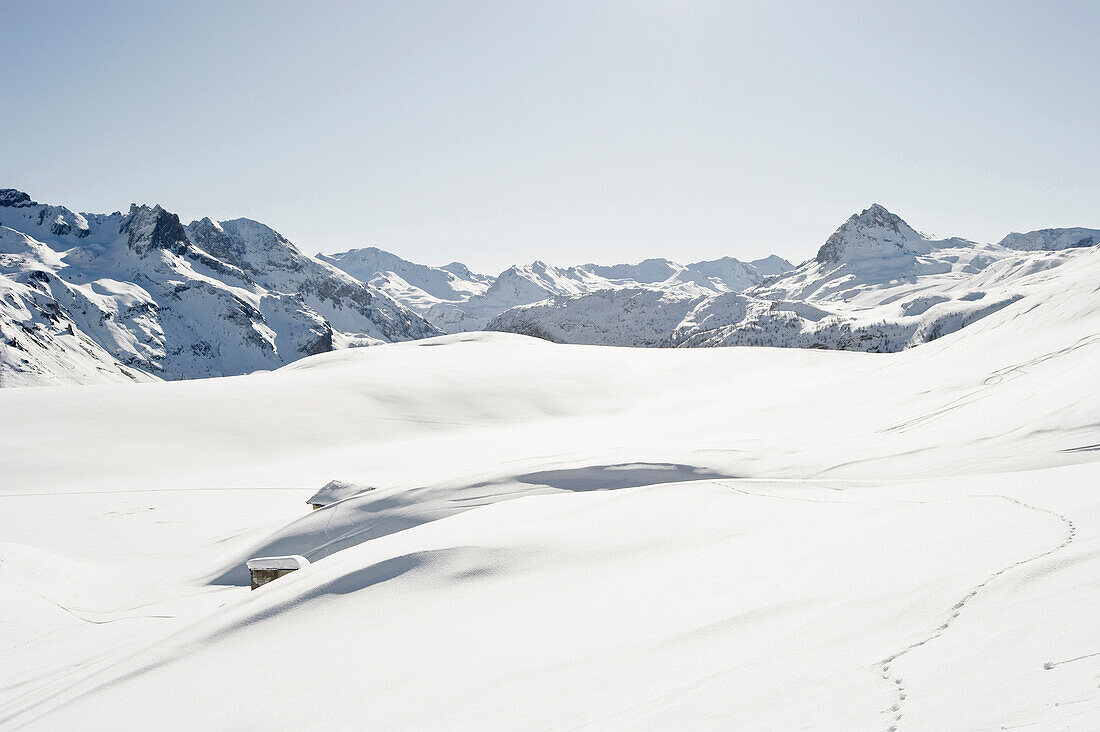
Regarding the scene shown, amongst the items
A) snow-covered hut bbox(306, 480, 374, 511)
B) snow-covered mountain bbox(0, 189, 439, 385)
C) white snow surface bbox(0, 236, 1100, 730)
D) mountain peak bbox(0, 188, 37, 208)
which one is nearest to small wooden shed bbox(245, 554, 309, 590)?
white snow surface bbox(0, 236, 1100, 730)

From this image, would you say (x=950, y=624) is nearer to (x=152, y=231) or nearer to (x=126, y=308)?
(x=126, y=308)

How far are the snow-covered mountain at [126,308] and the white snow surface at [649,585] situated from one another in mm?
113425

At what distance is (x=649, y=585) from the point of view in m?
4.22

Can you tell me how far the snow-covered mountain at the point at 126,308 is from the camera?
116 m

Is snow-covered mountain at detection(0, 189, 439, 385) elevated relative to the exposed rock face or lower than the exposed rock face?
lower

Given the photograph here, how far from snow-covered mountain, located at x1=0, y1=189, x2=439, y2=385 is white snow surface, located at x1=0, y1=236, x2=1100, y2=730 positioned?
372 feet

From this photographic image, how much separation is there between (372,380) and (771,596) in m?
24.8

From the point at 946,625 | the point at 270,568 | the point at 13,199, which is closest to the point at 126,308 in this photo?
the point at 13,199

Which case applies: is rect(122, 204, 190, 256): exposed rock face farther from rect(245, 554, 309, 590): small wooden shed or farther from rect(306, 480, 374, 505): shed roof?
rect(245, 554, 309, 590): small wooden shed

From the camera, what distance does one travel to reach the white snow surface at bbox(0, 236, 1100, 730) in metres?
Answer: 2.59

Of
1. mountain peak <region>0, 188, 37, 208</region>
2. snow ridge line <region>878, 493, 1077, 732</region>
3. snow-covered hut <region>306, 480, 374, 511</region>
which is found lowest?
snow-covered hut <region>306, 480, 374, 511</region>

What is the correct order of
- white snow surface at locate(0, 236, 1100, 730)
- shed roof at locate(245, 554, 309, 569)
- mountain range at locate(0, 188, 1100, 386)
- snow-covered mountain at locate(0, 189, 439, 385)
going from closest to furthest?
white snow surface at locate(0, 236, 1100, 730)
shed roof at locate(245, 554, 309, 569)
mountain range at locate(0, 188, 1100, 386)
snow-covered mountain at locate(0, 189, 439, 385)

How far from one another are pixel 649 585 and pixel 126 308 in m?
178

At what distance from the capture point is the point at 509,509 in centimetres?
695
